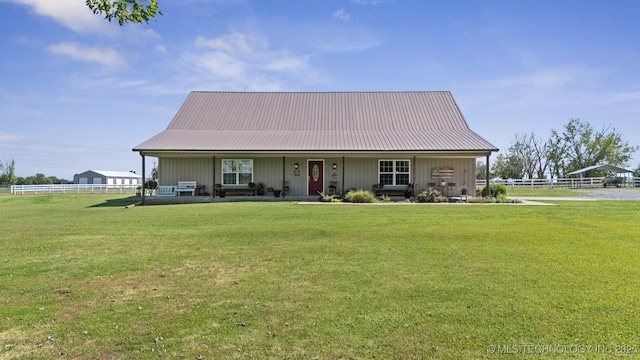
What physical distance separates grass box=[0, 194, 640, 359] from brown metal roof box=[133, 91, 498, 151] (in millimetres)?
10828

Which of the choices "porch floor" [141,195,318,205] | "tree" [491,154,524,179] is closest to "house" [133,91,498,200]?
"porch floor" [141,195,318,205]

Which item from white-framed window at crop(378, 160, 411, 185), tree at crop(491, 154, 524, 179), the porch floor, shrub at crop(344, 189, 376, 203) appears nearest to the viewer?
shrub at crop(344, 189, 376, 203)

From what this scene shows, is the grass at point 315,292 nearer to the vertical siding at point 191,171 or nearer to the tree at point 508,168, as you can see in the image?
the vertical siding at point 191,171

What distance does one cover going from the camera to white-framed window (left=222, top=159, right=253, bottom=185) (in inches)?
821

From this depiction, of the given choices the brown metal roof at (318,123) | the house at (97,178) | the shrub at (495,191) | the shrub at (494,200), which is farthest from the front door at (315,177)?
the house at (97,178)

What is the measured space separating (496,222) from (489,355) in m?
8.01

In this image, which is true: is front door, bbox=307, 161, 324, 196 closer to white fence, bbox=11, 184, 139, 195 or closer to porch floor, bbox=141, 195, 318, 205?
porch floor, bbox=141, 195, 318, 205

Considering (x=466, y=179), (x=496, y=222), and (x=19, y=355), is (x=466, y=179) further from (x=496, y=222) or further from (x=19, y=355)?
(x=19, y=355)

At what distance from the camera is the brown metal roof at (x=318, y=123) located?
19609 mm

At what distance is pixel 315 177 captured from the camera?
2078 cm

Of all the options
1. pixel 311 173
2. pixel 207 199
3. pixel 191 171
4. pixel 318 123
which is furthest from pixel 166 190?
pixel 318 123

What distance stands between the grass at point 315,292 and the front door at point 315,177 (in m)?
11.7

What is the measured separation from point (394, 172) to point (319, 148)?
14.3ft

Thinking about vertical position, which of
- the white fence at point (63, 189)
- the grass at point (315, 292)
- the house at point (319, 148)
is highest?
the house at point (319, 148)
